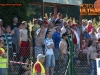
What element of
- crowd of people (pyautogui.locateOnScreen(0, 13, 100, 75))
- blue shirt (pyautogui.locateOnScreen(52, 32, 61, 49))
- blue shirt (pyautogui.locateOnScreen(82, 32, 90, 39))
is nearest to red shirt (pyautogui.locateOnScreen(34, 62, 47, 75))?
crowd of people (pyautogui.locateOnScreen(0, 13, 100, 75))

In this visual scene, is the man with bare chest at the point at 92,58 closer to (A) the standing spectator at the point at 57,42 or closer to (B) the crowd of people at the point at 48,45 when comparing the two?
(B) the crowd of people at the point at 48,45

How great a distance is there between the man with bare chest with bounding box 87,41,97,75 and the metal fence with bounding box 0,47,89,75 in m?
0.17

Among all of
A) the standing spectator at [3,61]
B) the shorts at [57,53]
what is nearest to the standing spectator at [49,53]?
the shorts at [57,53]

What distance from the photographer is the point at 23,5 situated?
24578 millimetres

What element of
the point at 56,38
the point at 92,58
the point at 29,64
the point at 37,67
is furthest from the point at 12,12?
the point at 37,67

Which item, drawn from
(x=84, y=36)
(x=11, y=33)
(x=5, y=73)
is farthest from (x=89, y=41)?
(x=5, y=73)

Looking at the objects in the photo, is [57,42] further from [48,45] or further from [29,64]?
[29,64]

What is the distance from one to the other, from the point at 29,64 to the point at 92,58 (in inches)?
100

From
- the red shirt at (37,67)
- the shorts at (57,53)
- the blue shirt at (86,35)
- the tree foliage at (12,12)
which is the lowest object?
the red shirt at (37,67)

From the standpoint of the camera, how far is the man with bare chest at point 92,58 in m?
19.8

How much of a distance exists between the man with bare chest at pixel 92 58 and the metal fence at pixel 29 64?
173 millimetres

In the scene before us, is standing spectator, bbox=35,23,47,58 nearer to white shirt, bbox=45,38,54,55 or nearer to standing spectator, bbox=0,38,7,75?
white shirt, bbox=45,38,54,55

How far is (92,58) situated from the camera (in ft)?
66.4

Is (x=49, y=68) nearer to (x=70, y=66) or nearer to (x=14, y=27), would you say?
(x=70, y=66)
